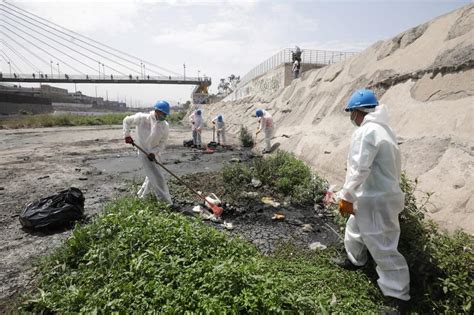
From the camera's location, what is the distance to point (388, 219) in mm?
2713

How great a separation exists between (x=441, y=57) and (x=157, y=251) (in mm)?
6005

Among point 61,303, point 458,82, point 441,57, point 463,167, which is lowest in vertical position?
point 61,303

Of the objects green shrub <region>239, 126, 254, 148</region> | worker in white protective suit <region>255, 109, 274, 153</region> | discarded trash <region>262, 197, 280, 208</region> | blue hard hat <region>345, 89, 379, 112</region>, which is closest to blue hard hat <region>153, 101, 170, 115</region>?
discarded trash <region>262, 197, 280, 208</region>

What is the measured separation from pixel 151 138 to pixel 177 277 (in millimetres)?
3042

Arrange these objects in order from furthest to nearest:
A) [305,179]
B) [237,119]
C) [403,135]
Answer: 1. [237,119]
2. [305,179]
3. [403,135]

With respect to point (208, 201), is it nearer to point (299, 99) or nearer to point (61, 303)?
point (61, 303)

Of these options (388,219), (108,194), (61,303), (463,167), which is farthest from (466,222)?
(108,194)

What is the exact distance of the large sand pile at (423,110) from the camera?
159 inches

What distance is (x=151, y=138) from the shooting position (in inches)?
201

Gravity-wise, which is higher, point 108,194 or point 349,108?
point 349,108

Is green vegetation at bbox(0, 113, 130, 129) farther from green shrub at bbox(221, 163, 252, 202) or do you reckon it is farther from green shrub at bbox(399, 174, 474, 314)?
green shrub at bbox(399, 174, 474, 314)

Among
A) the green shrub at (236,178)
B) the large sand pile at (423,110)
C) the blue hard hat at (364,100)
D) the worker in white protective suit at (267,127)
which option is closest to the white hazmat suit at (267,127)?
the worker in white protective suit at (267,127)

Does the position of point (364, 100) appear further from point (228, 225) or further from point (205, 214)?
point (205, 214)

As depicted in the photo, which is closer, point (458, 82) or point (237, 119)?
point (458, 82)
